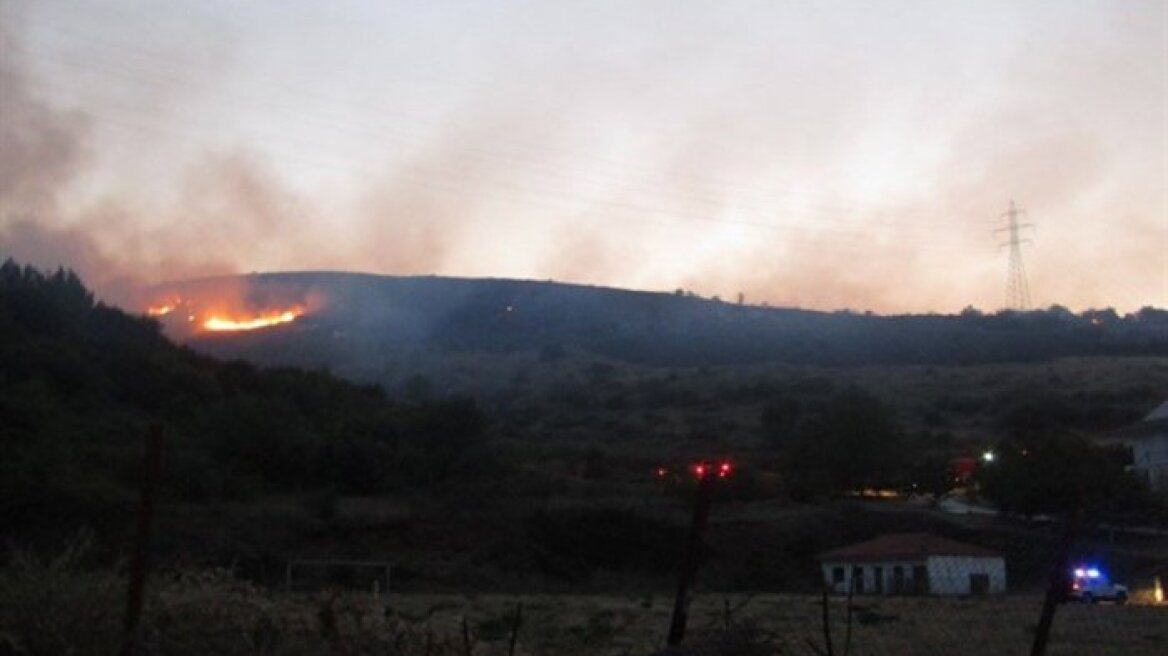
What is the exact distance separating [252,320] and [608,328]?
32.6 metres

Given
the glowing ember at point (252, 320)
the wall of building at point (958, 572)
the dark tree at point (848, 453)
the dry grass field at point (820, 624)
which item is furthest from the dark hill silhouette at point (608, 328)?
the dry grass field at point (820, 624)

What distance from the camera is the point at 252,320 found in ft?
451

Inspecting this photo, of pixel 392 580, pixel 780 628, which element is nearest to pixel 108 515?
pixel 392 580

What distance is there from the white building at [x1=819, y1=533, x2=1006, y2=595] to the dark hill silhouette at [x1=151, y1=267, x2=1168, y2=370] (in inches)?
2916

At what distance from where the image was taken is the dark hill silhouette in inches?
4985

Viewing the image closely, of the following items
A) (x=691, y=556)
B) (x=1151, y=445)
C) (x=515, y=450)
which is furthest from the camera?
(x=1151, y=445)

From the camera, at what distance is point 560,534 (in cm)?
5397

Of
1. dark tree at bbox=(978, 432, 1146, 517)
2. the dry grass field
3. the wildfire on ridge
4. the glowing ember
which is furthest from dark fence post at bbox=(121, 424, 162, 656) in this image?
the glowing ember

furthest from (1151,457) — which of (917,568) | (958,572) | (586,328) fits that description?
(586,328)

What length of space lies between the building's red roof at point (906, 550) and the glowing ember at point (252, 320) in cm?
9223

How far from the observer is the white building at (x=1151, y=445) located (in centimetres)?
6731

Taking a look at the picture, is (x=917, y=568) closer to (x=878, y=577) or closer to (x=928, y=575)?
(x=928, y=575)

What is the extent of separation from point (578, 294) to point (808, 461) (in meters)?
77.3

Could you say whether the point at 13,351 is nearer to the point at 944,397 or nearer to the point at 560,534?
the point at 560,534
